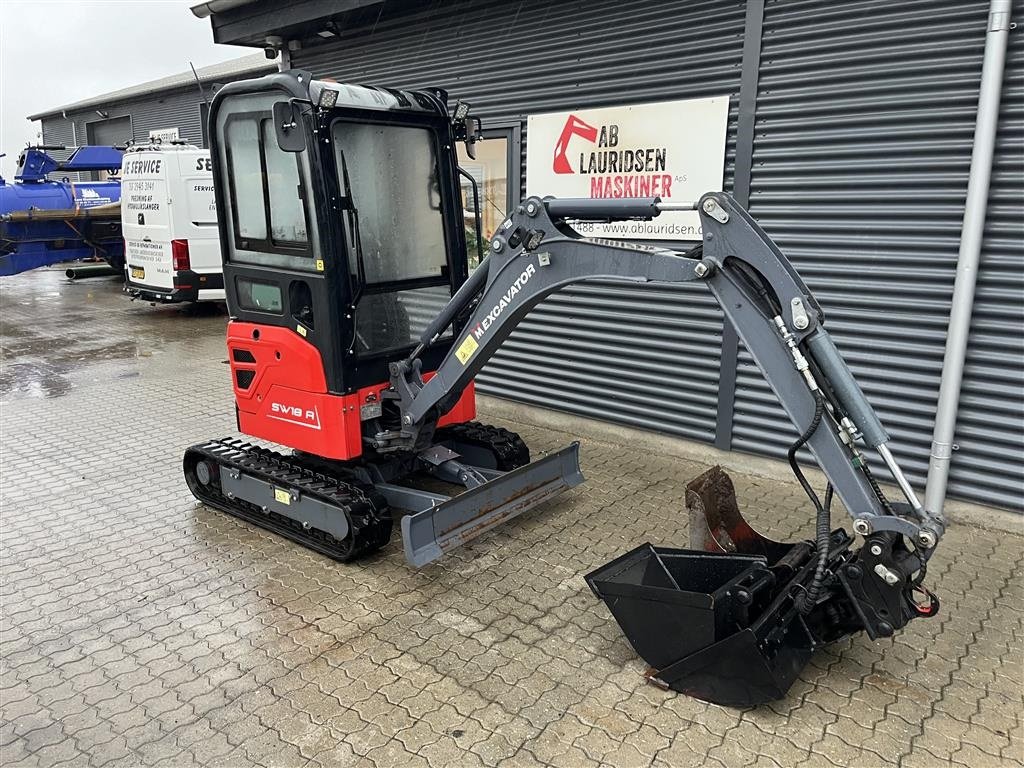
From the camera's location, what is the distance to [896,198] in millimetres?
5039

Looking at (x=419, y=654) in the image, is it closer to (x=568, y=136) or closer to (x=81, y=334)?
(x=568, y=136)

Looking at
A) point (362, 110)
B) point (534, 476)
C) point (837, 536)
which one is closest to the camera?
point (837, 536)

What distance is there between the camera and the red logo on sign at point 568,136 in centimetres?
658

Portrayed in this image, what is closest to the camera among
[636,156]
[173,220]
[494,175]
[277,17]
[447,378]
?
[447,378]

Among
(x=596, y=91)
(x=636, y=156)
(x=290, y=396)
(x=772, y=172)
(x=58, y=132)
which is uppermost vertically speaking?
(x=58, y=132)

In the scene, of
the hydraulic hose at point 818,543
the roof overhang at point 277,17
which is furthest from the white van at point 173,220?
the hydraulic hose at point 818,543

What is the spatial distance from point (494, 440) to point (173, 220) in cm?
924

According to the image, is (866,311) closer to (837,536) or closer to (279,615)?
(837,536)

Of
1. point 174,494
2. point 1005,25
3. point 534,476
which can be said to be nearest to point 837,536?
point 534,476

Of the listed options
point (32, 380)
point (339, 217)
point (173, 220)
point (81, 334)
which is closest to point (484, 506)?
point (339, 217)

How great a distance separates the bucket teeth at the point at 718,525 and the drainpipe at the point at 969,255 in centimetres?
136

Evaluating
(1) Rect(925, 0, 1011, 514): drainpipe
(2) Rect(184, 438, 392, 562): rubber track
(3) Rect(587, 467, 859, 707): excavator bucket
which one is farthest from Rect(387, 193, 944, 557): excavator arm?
(1) Rect(925, 0, 1011, 514): drainpipe

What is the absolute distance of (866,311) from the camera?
524 centimetres

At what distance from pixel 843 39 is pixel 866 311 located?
188 cm
